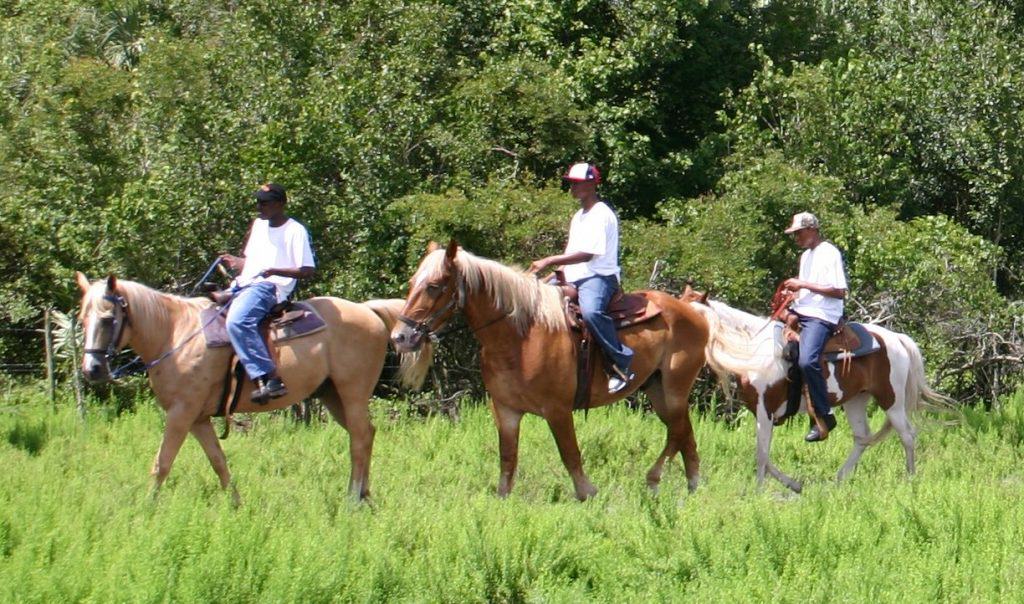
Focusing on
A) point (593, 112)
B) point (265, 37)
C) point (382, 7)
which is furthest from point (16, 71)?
point (593, 112)

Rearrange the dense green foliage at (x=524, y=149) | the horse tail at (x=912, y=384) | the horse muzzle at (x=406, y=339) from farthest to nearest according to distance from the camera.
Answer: the dense green foliage at (x=524, y=149)
the horse tail at (x=912, y=384)
the horse muzzle at (x=406, y=339)

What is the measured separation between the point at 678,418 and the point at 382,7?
9.36m

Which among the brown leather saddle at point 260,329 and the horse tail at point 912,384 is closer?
the brown leather saddle at point 260,329

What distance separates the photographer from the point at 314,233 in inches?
686

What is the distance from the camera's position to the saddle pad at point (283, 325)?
10.3 meters

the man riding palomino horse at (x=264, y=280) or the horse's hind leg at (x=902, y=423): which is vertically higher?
the man riding palomino horse at (x=264, y=280)

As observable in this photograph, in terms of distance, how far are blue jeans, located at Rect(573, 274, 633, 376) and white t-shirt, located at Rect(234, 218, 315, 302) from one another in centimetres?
224

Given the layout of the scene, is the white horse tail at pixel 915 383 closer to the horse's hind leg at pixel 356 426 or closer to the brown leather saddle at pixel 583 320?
the brown leather saddle at pixel 583 320

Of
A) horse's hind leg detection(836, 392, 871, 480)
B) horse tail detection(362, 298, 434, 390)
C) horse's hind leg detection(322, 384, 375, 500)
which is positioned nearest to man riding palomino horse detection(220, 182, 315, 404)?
horse's hind leg detection(322, 384, 375, 500)

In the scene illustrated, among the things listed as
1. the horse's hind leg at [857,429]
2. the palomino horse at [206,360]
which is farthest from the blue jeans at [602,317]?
the horse's hind leg at [857,429]

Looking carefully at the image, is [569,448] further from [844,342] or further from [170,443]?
[844,342]

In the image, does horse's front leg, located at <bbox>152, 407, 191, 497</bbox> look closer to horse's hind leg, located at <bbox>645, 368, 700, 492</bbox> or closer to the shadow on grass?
the shadow on grass

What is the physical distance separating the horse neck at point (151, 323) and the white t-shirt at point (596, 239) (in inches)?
123

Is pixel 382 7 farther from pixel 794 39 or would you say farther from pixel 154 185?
pixel 794 39
